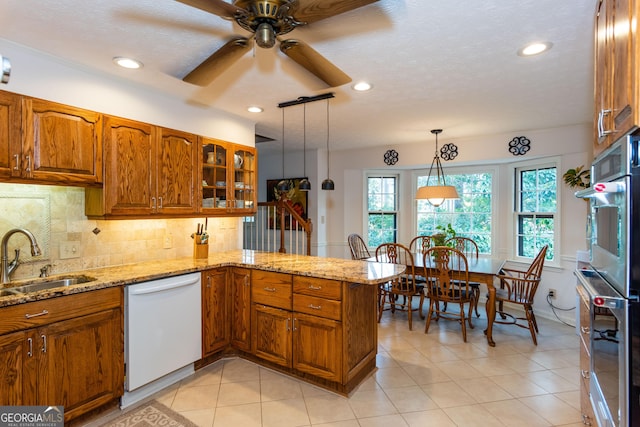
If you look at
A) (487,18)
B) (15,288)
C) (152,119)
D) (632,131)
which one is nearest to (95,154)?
(152,119)

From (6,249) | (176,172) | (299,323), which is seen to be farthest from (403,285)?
(6,249)

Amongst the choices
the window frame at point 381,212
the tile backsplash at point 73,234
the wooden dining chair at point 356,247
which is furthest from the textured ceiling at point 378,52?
the window frame at point 381,212

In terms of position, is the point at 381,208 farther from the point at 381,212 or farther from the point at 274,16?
the point at 274,16

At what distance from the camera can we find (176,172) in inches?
118

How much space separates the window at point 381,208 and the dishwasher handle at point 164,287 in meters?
3.69

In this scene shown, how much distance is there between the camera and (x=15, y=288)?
214 centimetres

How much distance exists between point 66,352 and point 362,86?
2853mm

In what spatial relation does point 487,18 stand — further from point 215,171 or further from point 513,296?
point 513,296

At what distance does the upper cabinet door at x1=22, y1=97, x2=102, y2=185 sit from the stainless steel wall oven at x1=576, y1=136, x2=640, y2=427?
9.77ft

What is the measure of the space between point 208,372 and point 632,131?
10.3 feet

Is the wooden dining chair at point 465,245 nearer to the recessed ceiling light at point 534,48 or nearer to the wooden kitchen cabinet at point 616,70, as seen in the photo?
the recessed ceiling light at point 534,48

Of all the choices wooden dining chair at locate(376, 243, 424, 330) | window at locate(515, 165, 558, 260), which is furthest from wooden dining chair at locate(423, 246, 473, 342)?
window at locate(515, 165, 558, 260)

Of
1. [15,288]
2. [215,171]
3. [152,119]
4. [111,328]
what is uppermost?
[152,119]

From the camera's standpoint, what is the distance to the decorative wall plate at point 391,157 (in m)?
5.38
